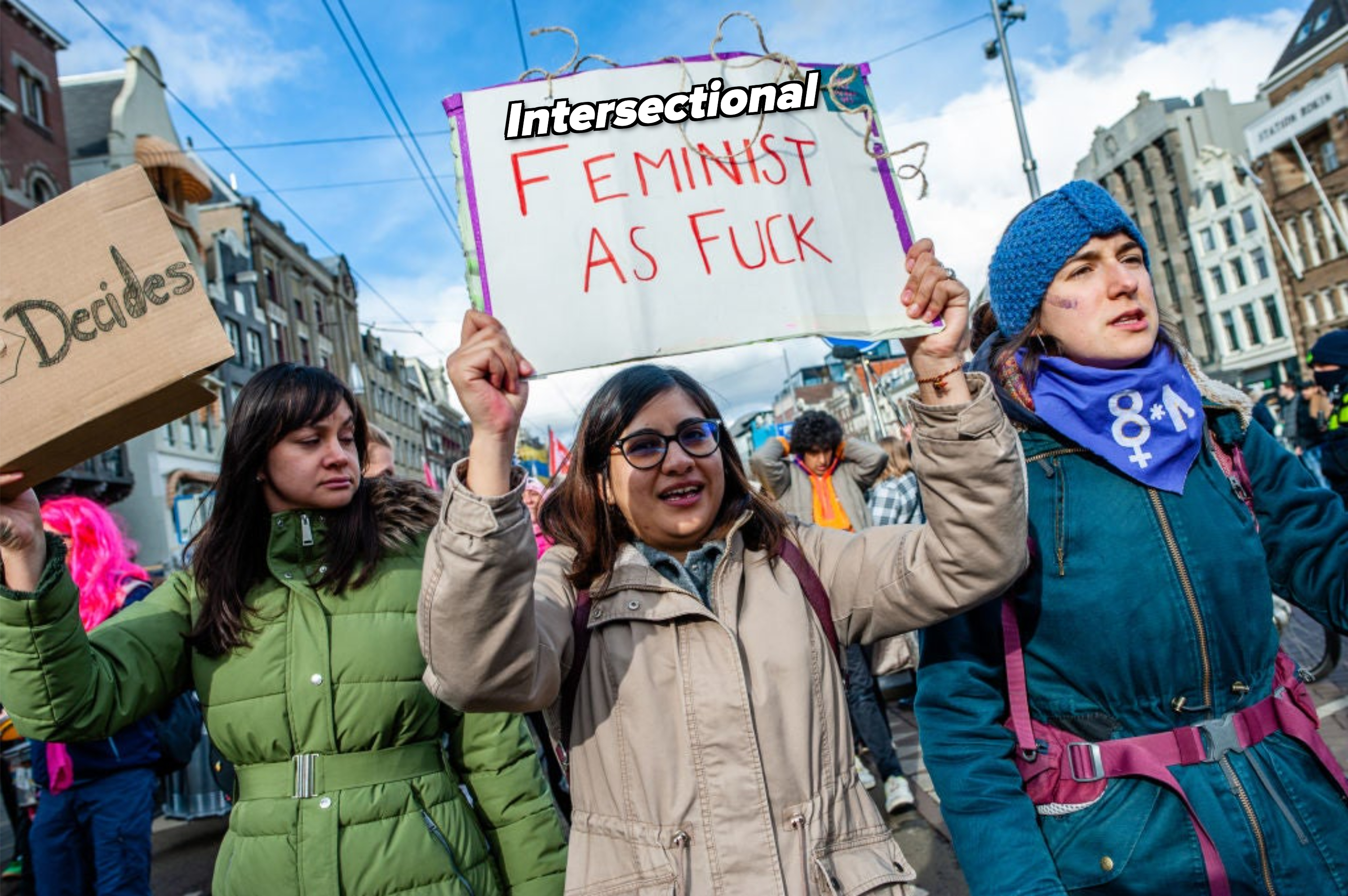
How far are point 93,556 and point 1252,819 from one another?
3.61 metres

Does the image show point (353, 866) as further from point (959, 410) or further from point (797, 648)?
point (959, 410)

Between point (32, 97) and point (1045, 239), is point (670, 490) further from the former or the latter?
point (32, 97)

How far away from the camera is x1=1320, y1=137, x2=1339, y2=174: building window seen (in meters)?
34.7

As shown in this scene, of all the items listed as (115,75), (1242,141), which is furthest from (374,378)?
(1242,141)

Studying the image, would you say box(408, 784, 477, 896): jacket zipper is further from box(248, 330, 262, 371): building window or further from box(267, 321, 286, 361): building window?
box(267, 321, 286, 361): building window

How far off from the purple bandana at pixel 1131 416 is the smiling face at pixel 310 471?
65.1 inches

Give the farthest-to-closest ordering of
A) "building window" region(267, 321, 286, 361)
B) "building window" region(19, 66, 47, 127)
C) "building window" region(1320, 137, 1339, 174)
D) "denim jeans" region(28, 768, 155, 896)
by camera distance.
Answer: "building window" region(267, 321, 286, 361), "building window" region(1320, 137, 1339, 174), "building window" region(19, 66, 47, 127), "denim jeans" region(28, 768, 155, 896)

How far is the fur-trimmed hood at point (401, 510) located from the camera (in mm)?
2299

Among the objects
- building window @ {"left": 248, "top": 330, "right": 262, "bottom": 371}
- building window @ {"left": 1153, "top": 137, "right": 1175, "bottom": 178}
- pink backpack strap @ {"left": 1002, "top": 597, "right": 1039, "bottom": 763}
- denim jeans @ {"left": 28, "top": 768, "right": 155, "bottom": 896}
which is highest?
building window @ {"left": 1153, "top": 137, "right": 1175, "bottom": 178}

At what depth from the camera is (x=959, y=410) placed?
5.11 ft

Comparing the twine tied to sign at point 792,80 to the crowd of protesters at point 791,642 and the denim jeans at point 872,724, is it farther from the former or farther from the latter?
the denim jeans at point 872,724

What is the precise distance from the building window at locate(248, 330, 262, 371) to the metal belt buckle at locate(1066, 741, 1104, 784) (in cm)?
3453

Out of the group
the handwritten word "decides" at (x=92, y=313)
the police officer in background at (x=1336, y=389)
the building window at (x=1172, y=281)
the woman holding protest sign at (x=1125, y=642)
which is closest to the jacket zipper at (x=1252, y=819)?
the woman holding protest sign at (x=1125, y=642)

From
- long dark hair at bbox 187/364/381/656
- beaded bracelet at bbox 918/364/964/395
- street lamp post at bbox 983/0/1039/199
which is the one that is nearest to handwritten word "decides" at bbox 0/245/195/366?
long dark hair at bbox 187/364/381/656
